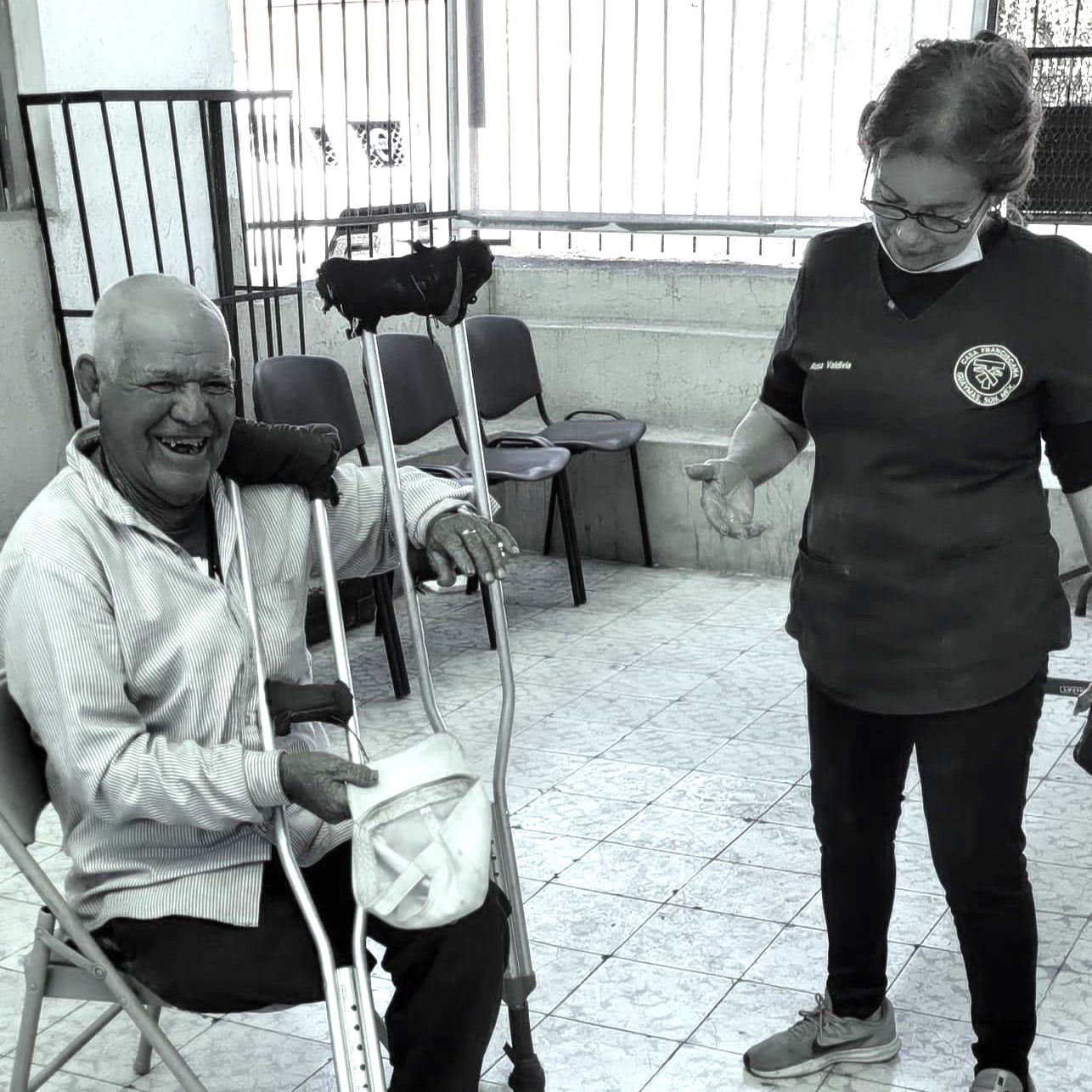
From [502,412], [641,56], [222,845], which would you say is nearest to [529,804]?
[222,845]

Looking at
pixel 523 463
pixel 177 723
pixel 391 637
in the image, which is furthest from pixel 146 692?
pixel 523 463

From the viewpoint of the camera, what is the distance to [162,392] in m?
1.82

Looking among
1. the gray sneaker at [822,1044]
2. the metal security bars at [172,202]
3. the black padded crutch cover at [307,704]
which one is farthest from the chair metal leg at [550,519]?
the black padded crutch cover at [307,704]

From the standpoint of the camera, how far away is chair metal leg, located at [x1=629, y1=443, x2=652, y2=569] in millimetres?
5273

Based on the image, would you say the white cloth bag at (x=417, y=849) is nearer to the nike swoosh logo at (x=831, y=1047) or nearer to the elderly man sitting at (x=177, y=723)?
the elderly man sitting at (x=177, y=723)

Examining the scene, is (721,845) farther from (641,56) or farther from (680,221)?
(641,56)

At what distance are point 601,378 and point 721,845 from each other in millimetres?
2938

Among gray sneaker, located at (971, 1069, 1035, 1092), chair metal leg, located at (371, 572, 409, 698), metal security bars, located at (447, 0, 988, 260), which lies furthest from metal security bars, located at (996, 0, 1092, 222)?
gray sneaker, located at (971, 1069, 1035, 1092)

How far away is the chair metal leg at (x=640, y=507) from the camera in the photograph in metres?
5.27

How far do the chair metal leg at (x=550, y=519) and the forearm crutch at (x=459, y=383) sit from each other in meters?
3.00

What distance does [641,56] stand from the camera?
221 inches

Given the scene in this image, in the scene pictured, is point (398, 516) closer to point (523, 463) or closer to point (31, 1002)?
point (31, 1002)

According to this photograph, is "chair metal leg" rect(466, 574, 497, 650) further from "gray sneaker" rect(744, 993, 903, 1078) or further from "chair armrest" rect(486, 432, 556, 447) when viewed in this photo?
"gray sneaker" rect(744, 993, 903, 1078)

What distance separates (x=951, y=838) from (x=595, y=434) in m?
3.27
